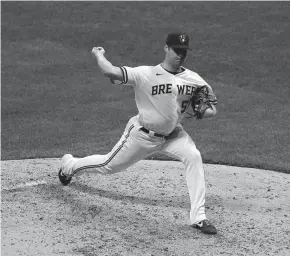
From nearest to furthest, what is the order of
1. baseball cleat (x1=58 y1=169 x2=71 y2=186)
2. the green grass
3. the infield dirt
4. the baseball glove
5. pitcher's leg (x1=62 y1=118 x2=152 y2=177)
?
the infield dirt, the baseball glove, pitcher's leg (x1=62 y1=118 x2=152 y2=177), baseball cleat (x1=58 y1=169 x2=71 y2=186), the green grass

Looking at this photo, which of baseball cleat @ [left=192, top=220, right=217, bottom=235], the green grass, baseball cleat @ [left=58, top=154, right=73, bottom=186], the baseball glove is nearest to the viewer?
baseball cleat @ [left=192, top=220, right=217, bottom=235]

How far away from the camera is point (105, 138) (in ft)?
33.2

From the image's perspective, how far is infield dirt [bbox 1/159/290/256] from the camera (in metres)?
5.77

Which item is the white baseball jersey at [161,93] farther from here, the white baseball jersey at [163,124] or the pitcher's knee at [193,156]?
the pitcher's knee at [193,156]

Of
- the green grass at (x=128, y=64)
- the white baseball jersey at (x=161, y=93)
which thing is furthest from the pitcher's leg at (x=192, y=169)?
the green grass at (x=128, y=64)

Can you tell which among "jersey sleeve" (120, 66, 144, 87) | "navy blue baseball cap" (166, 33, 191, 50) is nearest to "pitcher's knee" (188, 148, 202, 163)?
"jersey sleeve" (120, 66, 144, 87)

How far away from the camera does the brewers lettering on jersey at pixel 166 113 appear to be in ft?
20.5

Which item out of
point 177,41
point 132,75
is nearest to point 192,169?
point 132,75

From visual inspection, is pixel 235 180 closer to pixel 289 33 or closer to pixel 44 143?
pixel 44 143

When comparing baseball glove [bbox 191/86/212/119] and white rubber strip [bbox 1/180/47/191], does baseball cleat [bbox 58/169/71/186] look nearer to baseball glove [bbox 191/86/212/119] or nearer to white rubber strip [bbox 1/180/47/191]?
white rubber strip [bbox 1/180/47/191]

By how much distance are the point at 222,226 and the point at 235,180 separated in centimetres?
158

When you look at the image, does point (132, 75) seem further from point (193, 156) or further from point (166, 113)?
point (193, 156)

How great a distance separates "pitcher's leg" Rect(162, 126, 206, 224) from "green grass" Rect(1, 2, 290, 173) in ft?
7.29

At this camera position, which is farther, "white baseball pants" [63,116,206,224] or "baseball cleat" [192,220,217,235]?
"white baseball pants" [63,116,206,224]
